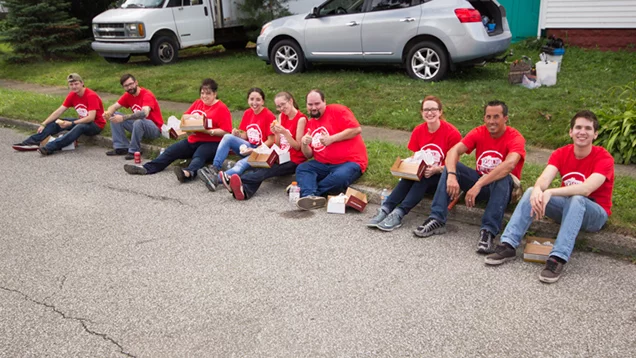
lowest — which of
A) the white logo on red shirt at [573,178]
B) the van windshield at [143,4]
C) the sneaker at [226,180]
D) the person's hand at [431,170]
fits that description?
the sneaker at [226,180]

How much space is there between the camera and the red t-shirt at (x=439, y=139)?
5.92 m

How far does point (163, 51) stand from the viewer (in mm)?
16047

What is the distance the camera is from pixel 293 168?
7.17 meters

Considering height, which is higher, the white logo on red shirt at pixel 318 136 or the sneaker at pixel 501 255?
the white logo on red shirt at pixel 318 136

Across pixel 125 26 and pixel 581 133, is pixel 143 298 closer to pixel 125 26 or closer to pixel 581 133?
pixel 581 133

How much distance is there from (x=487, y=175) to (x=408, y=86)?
214 inches

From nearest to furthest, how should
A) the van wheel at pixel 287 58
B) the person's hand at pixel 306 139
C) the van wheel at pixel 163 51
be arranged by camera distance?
the person's hand at pixel 306 139 < the van wheel at pixel 287 58 < the van wheel at pixel 163 51

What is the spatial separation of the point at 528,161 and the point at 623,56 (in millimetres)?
7427


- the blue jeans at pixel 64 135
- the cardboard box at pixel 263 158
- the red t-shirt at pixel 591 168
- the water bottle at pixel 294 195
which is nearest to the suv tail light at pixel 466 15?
the cardboard box at pixel 263 158

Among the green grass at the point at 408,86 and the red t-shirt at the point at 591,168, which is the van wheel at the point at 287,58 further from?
the red t-shirt at the point at 591,168

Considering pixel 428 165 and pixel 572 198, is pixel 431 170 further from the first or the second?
pixel 572 198

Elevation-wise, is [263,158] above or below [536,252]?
above

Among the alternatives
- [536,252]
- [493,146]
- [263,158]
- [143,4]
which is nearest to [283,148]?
[263,158]

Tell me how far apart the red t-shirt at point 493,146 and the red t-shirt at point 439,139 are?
0.27 meters
